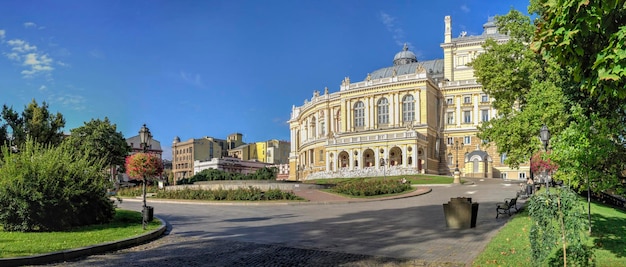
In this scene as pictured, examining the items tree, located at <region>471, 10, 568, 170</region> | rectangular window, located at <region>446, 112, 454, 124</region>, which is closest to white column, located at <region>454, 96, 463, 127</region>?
rectangular window, located at <region>446, 112, 454, 124</region>

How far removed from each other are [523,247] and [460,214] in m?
4.57

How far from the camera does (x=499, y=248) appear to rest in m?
11.2

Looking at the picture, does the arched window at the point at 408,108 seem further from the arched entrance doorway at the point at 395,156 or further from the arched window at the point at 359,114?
the arched window at the point at 359,114

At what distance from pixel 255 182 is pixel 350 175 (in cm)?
3319

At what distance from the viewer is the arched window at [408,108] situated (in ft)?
278

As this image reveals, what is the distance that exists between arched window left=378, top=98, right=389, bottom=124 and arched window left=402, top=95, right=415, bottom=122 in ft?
10.8

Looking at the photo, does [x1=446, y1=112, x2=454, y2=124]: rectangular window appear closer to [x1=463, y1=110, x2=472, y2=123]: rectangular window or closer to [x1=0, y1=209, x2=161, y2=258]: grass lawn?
[x1=463, y1=110, x2=472, y2=123]: rectangular window

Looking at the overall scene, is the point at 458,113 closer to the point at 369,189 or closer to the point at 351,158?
the point at 351,158

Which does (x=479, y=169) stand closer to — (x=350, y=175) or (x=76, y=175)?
(x=350, y=175)

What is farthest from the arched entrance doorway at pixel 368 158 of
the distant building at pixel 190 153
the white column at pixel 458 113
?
the distant building at pixel 190 153

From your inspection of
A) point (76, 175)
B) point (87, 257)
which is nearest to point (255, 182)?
point (76, 175)

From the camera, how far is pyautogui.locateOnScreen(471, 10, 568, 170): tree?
2145 cm

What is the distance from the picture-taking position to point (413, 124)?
83812mm

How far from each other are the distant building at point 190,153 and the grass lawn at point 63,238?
134653mm
